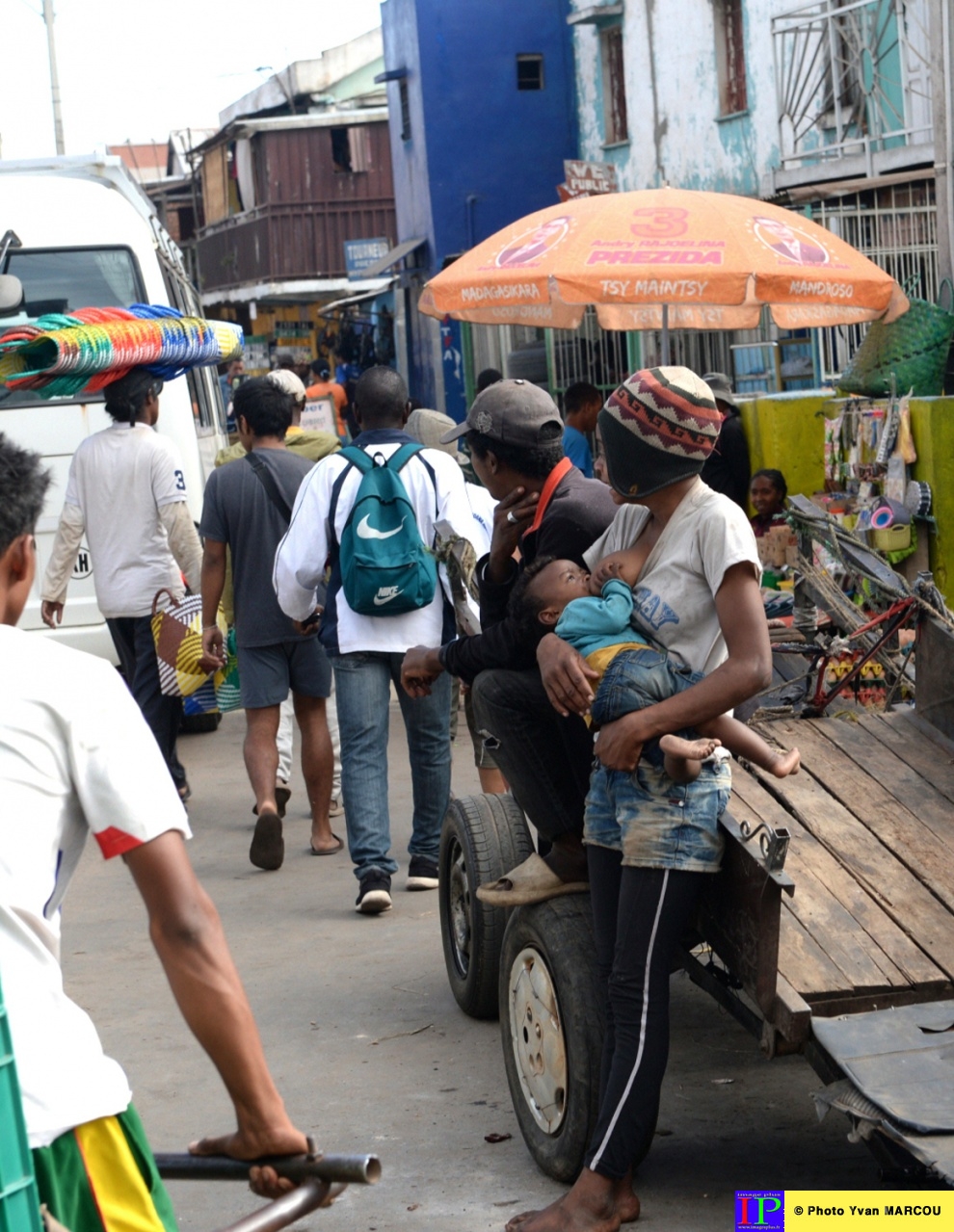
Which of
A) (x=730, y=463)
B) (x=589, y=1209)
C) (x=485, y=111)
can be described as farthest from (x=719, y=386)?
(x=485, y=111)

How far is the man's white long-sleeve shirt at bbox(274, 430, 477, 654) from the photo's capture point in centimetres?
618

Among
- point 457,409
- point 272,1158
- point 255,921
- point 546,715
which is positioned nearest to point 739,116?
point 457,409

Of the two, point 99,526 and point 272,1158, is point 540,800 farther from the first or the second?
point 99,526

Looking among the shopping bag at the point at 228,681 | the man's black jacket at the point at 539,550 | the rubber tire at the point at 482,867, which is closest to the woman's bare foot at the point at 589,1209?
the man's black jacket at the point at 539,550

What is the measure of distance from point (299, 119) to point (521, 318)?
27.6m

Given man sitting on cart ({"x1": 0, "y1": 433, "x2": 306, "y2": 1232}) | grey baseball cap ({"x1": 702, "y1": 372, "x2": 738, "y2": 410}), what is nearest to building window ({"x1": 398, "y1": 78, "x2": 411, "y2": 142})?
grey baseball cap ({"x1": 702, "y1": 372, "x2": 738, "y2": 410})

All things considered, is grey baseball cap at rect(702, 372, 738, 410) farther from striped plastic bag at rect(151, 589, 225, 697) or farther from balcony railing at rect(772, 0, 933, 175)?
striped plastic bag at rect(151, 589, 225, 697)

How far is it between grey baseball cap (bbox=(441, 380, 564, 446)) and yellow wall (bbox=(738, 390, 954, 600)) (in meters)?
6.54

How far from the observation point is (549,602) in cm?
384

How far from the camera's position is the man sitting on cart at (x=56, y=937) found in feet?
6.31

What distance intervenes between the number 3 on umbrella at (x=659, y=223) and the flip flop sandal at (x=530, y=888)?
551 centimetres

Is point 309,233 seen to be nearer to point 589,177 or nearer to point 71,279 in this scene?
point 589,177

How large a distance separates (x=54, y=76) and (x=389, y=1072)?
2780 centimetres

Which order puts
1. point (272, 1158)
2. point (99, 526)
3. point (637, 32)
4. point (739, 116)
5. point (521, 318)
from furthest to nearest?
point (637, 32) < point (739, 116) < point (521, 318) < point (99, 526) < point (272, 1158)
